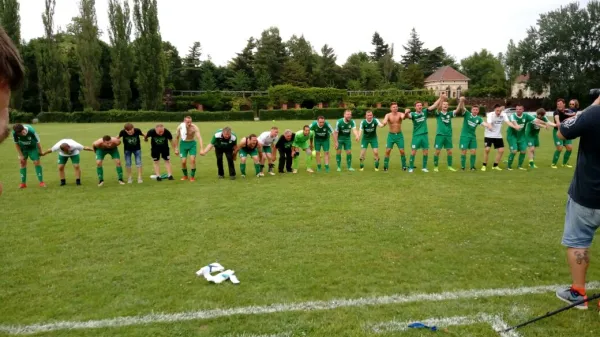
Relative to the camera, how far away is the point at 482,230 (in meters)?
6.68

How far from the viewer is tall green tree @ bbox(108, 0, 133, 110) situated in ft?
183

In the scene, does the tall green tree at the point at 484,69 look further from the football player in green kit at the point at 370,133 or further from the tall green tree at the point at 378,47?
the football player in green kit at the point at 370,133

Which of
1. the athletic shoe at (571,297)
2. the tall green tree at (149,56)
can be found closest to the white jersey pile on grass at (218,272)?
the athletic shoe at (571,297)

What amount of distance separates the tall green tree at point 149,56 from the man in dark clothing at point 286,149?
160ft

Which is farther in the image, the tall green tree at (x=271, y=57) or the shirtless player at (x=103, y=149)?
the tall green tree at (x=271, y=57)

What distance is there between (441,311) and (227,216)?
477 cm

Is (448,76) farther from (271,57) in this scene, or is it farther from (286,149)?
(286,149)

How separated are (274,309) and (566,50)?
234ft

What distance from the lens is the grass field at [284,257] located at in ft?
13.0

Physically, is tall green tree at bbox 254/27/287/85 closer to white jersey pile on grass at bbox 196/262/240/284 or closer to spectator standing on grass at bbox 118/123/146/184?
spectator standing on grass at bbox 118/123/146/184

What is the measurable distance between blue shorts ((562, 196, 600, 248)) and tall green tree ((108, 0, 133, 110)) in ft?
196

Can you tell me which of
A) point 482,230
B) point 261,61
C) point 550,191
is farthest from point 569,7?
point 482,230

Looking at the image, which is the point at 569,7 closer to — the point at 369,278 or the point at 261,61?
the point at 261,61

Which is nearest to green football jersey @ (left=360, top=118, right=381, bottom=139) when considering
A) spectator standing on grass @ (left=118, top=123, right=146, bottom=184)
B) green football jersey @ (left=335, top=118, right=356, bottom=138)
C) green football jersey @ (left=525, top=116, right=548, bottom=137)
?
green football jersey @ (left=335, top=118, right=356, bottom=138)
